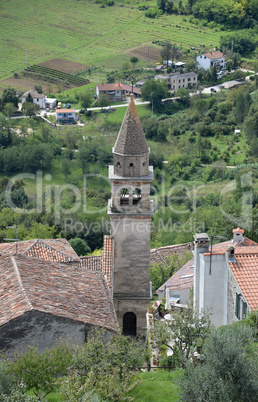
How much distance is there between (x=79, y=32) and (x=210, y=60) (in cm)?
3197

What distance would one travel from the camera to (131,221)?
35.8m

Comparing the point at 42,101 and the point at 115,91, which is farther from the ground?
the point at 115,91

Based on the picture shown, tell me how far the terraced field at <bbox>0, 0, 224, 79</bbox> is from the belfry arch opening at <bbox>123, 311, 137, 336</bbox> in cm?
9588

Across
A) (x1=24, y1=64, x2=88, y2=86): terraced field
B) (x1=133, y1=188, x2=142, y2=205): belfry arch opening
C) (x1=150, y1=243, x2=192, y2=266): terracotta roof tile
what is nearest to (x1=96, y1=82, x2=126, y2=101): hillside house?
(x1=24, y1=64, x2=88, y2=86): terraced field

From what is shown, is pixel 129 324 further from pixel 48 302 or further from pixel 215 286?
pixel 48 302

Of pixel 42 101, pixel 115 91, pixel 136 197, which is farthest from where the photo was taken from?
pixel 115 91

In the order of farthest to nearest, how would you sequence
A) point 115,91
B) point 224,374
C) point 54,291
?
point 115,91 < point 54,291 < point 224,374

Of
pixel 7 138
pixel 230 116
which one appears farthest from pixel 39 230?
pixel 230 116

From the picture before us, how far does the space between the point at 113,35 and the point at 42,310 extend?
125m

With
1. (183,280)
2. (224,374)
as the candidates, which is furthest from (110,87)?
(224,374)

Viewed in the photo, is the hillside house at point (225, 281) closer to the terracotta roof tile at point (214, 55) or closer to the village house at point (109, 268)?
the village house at point (109, 268)

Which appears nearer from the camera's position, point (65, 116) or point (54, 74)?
point (65, 116)

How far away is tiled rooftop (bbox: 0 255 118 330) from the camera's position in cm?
2525

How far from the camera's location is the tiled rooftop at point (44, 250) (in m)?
34.7
